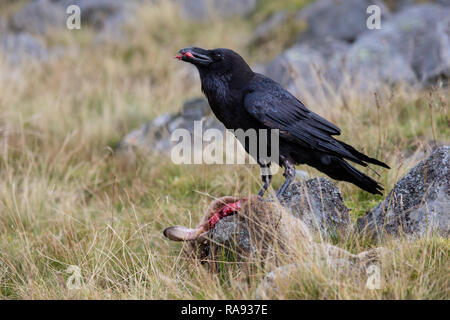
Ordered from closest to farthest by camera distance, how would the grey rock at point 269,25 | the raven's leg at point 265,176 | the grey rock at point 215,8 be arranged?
the raven's leg at point 265,176, the grey rock at point 269,25, the grey rock at point 215,8

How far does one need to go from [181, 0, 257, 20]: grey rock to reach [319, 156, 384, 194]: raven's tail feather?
970 centimetres

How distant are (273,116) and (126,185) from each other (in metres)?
2.35

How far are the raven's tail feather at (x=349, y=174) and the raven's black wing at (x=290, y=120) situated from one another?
0.10 metres

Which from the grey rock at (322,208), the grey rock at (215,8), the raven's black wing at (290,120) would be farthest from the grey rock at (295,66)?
the grey rock at (215,8)

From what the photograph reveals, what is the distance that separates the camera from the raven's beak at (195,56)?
429 centimetres

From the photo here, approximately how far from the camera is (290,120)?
4.32m

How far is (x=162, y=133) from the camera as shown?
7.09 metres

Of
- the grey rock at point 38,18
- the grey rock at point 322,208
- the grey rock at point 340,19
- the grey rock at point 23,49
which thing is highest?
the grey rock at point 38,18

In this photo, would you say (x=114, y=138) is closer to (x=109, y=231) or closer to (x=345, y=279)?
(x=109, y=231)

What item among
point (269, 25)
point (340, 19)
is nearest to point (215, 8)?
point (269, 25)

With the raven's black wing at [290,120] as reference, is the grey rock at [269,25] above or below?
above

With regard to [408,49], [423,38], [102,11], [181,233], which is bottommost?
[181,233]

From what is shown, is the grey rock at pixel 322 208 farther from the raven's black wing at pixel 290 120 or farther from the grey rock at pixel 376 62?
the grey rock at pixel 376 62

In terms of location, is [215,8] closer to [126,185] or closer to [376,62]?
[376,62]
